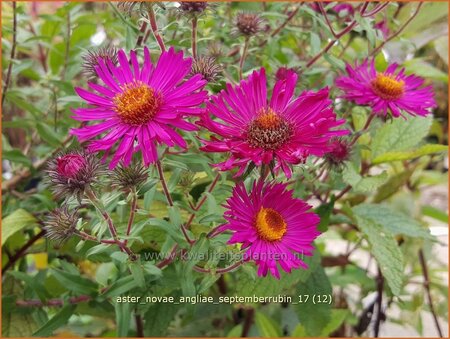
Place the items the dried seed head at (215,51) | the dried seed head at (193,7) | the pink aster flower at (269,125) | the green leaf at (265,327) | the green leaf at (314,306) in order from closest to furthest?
the pink aster flower at (269,125), the dried seed head at (193,7), the dried seed head at (215,51), the green leaf at (314,306), the green leaf at (265,327)

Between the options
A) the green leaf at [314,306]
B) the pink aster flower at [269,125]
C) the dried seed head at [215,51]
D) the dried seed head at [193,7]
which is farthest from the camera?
the green leaf at [314,306]

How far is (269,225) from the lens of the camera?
49 cm

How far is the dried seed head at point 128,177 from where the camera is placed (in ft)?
1.63

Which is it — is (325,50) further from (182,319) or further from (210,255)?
(182,319)

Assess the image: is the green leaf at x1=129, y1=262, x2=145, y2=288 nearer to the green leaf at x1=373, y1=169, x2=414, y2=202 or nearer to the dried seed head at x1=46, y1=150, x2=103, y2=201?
the dried seed head at x1=46, y1=150, x2=103, y2=201

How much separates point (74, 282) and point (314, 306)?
1.11 ft

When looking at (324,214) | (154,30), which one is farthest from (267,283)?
(154,30)

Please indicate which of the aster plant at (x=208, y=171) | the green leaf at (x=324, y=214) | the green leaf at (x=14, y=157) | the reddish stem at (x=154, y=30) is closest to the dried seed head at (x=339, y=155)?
the aster plant at (x=208, y=171)

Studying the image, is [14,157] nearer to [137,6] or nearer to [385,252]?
[137,6]

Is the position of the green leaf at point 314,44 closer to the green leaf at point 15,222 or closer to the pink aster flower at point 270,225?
the pink aster flower at point 270,225

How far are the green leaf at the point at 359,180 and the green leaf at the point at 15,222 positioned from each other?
1.36 ft

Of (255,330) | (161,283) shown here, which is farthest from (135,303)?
(255,330)

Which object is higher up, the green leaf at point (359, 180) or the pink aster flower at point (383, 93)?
the pink aster flower at point (383, 93)

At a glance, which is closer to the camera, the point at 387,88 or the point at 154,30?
the point at 154,30
